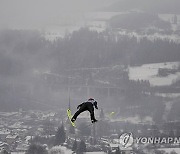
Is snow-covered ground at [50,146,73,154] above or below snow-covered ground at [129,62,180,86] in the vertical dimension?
below

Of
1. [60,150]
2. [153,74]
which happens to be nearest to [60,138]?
[60,150]

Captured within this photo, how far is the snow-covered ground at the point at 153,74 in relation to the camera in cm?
7800

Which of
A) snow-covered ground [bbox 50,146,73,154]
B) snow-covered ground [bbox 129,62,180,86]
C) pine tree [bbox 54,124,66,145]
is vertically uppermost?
snow-covered ground [bbox 129,62,180,86]

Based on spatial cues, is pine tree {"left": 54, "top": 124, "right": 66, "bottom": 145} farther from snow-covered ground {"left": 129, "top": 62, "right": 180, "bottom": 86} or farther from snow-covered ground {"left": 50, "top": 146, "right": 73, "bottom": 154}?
snow-covered ground {"left": 129, "top": 62, "right": 180, "bottom": 86}

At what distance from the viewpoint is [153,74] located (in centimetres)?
7981

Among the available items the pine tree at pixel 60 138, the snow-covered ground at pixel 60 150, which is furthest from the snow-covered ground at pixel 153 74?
the snow-covered ground at pixel 60 150

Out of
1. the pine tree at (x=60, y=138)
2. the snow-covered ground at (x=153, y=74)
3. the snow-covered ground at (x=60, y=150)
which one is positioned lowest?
the snow-covered ground at (x=60, y=150)

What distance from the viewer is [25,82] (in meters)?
93.9

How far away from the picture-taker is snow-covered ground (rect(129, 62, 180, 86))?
78.0 meters

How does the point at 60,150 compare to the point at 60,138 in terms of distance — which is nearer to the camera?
the point at 60,150

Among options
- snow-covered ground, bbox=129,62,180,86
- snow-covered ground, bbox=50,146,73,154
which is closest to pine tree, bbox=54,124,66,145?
snow-covered ground, bbox=50,146,73,154

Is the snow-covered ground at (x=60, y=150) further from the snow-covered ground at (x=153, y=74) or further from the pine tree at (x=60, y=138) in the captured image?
the snow-covered ground at (x=153, y=74)

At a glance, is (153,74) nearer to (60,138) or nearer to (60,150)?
(60,138)

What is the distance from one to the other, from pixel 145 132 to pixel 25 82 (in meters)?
46.5
